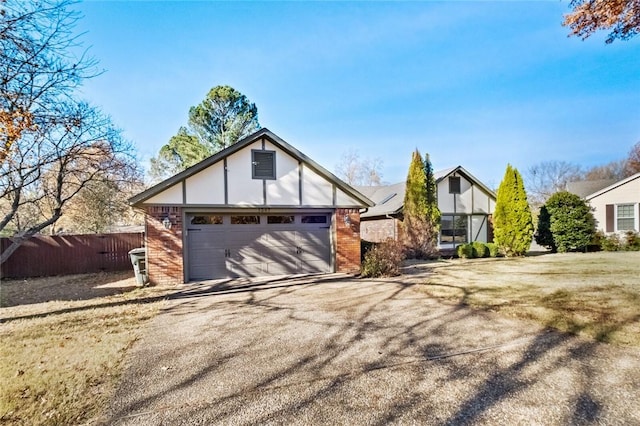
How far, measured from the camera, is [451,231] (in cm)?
1661

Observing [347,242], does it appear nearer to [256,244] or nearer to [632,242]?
[256,244]

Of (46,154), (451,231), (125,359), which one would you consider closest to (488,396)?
(125,359)

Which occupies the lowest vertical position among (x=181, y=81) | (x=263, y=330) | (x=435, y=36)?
(x=263, y=330)

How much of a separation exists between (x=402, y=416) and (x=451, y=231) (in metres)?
15.2

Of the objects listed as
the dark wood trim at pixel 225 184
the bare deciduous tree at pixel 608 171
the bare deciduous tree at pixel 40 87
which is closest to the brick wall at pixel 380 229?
the dark wood trim at pixel 225 184

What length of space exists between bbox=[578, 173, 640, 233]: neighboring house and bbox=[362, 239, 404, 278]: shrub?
15356 mm

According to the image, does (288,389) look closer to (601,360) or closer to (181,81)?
(601,360)

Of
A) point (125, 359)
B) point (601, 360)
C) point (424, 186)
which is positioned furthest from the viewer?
point (424, 186)

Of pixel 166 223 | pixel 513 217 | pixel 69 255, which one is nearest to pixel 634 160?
pixel 513 217

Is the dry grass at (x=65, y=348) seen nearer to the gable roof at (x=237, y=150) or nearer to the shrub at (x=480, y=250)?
the gable roof at (x=237, y=150)

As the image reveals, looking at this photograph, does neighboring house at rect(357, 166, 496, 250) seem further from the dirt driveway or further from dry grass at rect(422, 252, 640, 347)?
the dirt driveway

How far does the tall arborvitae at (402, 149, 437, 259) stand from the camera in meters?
14.6

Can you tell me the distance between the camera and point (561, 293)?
23.7ft

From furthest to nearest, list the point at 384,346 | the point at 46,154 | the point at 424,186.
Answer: the point at 424,186 → the point at 46,154 → the point at 384,346
